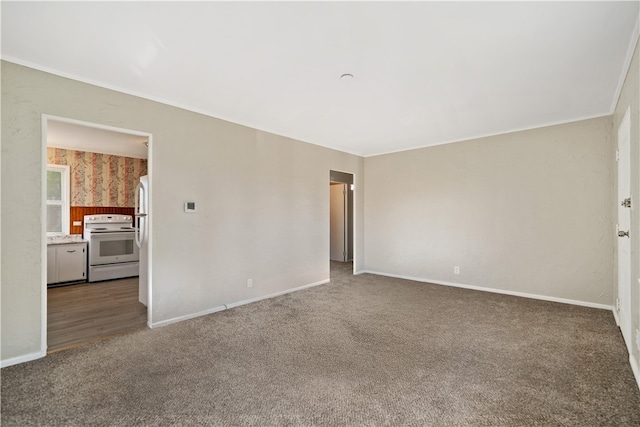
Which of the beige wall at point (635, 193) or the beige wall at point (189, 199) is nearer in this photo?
Result: the beige wall at point (635, 193)

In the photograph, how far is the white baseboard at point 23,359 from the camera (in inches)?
93.9

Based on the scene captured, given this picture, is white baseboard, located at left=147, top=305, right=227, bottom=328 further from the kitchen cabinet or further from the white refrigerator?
the kitchen cabinet

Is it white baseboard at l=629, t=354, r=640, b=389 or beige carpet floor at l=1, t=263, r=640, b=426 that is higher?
white baseboard at l=629, t=354, r=640, b=389

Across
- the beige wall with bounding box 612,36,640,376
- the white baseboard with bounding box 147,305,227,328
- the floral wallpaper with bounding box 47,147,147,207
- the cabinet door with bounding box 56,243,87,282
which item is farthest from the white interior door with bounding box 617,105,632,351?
the floral wallpaper with bounding box 47,147,147,207

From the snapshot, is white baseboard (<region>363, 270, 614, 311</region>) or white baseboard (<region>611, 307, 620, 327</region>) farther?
white baseboard (<region>363, 270, 614, 311</region>)

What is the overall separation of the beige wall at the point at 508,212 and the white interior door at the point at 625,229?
2.22ft

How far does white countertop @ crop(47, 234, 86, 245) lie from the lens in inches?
199

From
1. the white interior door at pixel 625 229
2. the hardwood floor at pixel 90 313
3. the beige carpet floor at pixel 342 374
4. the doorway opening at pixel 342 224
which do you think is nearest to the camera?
the beige carpet floor at pixel 342 374

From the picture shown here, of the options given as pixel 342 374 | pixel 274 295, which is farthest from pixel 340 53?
pixel 274 295

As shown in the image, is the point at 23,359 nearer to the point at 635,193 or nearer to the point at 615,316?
the point at 635,193

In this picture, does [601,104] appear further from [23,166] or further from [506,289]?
[23,166]

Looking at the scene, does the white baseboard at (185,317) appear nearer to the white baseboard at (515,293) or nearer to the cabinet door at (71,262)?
the cabinet door at (71,262)

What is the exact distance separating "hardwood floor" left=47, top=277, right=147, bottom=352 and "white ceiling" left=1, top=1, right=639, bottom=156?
249cm

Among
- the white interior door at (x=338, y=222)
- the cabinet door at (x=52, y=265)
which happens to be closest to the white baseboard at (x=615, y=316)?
the white interior door at (x=338, y=222)
